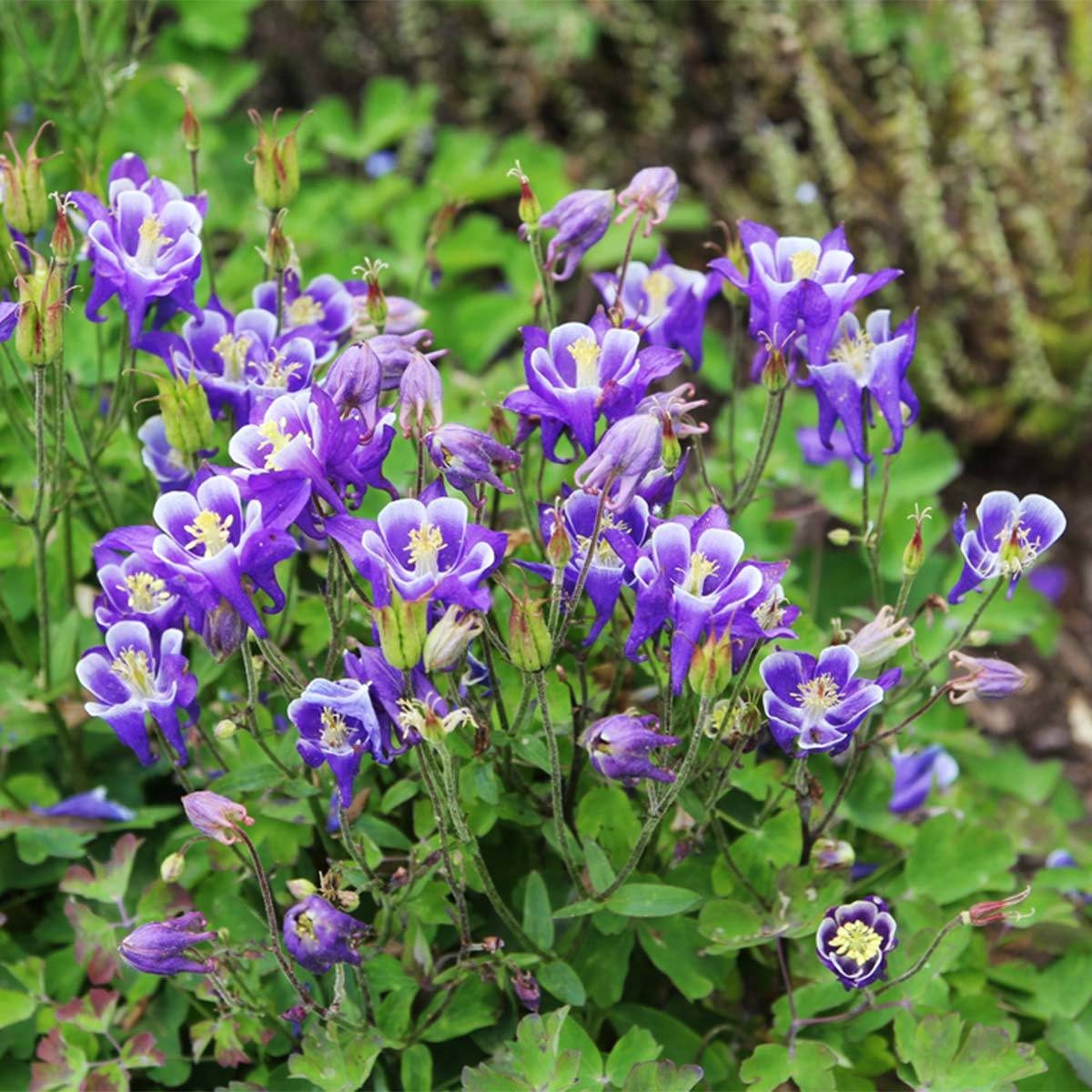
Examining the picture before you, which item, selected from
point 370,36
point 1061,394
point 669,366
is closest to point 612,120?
point 370,36

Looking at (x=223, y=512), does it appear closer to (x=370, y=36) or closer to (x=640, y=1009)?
(x=640, y=1009)

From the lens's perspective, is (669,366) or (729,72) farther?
(729,72)

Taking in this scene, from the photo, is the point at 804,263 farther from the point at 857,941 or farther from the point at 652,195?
the point at 857,941

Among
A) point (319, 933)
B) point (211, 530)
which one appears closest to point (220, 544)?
point (211, 530)

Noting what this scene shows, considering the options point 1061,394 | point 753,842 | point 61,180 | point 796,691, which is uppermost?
point 61,180

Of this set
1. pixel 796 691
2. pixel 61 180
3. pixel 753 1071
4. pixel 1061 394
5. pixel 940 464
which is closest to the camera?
pixel 796 691

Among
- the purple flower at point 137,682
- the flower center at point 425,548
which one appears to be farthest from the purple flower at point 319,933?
A: the flower center at point 425,548

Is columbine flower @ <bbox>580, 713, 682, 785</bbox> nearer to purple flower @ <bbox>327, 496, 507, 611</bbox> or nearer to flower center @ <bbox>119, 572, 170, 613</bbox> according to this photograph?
purple flower @ <bbox>327, 496, 507, 611</bbox>
